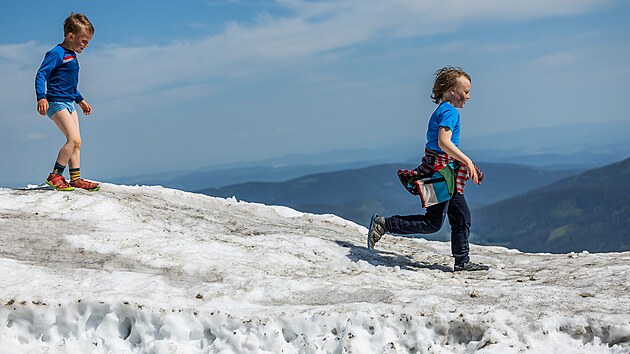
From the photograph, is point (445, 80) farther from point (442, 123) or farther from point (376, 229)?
point (376, 229)

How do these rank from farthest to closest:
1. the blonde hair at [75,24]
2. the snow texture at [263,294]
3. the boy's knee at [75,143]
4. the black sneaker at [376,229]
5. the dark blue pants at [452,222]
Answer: the boy's knee at [75,143] → the blonde hair at [75,24] → the black sneaker at [376,229] → the dark blue pants at [452,222] → the snow texture at [263,294]

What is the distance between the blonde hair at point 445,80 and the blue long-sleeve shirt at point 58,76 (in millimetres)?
7438

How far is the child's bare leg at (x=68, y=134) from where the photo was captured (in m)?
12.1

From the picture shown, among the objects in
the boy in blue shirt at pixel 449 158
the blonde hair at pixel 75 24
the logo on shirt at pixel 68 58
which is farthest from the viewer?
the logo on shirt at pixel 68 58

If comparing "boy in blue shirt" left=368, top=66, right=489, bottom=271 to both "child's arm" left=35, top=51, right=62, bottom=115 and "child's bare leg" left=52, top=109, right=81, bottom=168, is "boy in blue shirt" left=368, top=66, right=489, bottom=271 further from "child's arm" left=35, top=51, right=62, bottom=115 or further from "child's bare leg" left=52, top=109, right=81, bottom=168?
"child's arm" left=35, top=51, right=62, bottom=115

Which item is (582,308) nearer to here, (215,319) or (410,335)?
(410,335)

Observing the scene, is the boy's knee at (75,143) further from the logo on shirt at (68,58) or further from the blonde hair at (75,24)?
the blonde hair at (75,24)

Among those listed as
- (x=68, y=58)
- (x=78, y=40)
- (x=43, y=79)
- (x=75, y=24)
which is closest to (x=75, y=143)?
(x=43, y=79)

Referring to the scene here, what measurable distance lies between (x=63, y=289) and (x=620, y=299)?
7238mm

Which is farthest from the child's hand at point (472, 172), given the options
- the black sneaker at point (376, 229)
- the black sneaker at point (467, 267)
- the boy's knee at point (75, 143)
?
the boy's knee at point (75, 143)

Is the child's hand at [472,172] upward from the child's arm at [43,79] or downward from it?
downward

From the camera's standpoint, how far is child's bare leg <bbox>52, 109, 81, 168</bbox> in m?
12.1

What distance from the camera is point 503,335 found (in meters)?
6.62

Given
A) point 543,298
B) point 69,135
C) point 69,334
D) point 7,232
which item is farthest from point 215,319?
point 69,135
